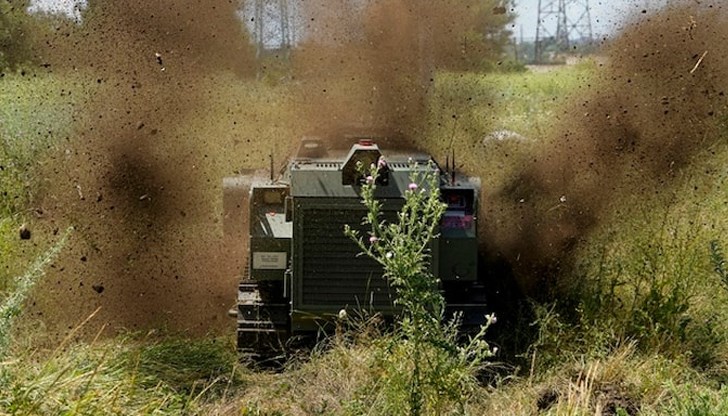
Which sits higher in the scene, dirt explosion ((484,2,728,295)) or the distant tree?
the distant tree

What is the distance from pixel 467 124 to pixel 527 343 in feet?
13.4

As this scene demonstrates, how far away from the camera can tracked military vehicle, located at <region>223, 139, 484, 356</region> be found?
729 centimetres

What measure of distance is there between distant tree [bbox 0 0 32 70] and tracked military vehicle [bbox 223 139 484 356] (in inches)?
138

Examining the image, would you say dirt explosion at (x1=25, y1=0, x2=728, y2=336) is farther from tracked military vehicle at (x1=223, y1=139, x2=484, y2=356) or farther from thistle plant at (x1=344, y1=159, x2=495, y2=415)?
thistle plant at (x1=344, y1=159, x2=495, y2=415)

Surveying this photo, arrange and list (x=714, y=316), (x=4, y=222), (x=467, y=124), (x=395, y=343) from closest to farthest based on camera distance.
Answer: (x=395, y=343), (x=714, y=316), (x=4, y=222), (x=467, y=124)

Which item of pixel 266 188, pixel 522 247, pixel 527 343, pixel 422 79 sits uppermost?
pixel 422 79

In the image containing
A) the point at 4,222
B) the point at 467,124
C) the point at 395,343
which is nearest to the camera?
the point at 395,343

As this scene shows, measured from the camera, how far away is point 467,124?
11.6 meters

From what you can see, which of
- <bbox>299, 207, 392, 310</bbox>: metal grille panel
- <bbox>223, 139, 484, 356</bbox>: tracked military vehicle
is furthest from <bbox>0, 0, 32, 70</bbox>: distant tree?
<bbox>299, 207, 392, 310</bbox>: metal grille panel

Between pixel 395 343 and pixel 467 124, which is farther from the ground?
pixel 467 124

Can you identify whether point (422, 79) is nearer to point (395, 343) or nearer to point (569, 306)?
point (569, 306)

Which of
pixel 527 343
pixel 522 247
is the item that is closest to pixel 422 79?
pixel 522 247

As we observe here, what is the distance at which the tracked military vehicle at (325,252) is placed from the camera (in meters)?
7.29

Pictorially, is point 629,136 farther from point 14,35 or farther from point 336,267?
point 14,35
